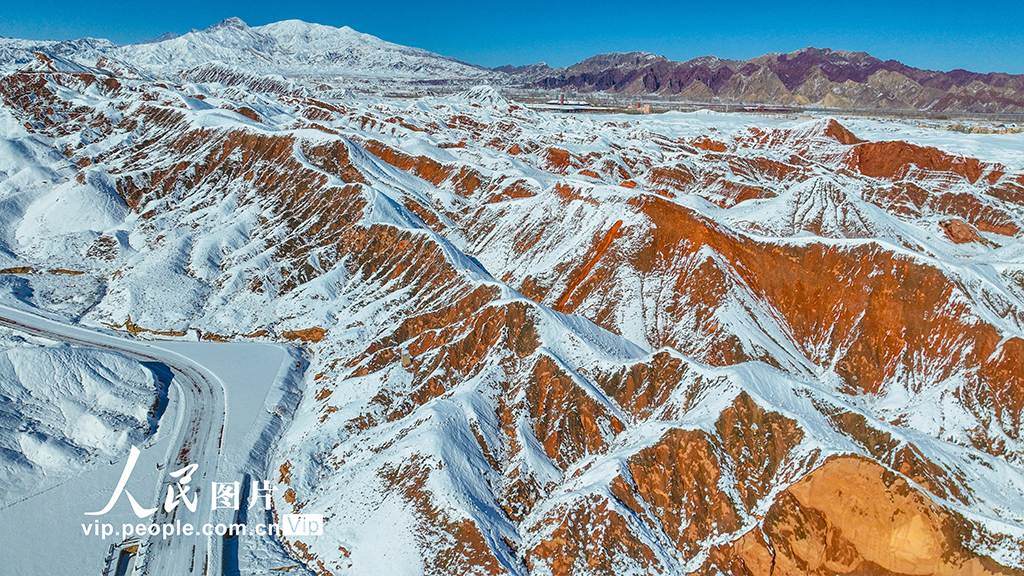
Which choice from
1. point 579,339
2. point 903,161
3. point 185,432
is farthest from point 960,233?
point 185,432

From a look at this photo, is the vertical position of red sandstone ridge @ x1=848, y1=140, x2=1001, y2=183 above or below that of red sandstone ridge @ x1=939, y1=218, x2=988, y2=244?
above

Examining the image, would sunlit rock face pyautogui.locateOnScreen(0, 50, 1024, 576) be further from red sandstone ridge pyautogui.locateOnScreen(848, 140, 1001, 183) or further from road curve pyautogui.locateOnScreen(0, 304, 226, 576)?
red sandstone ridge pyautogui.locateOnScreen(848, 140, 1001, 183)

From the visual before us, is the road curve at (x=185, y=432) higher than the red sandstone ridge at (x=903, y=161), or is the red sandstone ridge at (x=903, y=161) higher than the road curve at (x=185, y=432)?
the red sandstone ridge at (x=903, y=161)

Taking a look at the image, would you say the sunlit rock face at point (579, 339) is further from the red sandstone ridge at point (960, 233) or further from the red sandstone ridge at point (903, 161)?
the red sandstone ridge at point (903, 161)

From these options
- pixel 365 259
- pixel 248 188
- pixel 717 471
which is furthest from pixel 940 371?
pixel 248 188

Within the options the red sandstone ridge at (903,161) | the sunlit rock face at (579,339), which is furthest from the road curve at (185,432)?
the red sandstone ridge at (903,161)

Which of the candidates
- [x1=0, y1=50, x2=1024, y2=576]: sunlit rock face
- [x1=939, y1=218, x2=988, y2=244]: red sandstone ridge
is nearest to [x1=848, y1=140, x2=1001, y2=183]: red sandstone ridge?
[x1=0, y1=50, x2=1024, y2=576]: sunlit rock face
